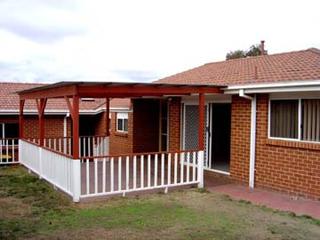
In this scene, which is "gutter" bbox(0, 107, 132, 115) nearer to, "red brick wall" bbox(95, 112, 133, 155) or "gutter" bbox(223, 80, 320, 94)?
"red brick wall" bbox(95, 112, 133, 155)

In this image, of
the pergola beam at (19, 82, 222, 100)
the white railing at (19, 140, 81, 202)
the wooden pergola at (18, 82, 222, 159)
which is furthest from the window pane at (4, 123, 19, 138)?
the pergola beam at (19, 82, 222, 100)

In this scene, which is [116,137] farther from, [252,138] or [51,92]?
[252,138]

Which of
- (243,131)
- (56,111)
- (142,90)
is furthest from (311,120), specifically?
(56,111)

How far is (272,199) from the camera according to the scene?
9.54 m

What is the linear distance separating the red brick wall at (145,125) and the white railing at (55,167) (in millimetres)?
4819

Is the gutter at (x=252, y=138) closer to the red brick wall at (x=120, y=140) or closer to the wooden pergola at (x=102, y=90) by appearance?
the wooden pergola at (x=102, y=90)

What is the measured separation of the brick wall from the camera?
9484 mm

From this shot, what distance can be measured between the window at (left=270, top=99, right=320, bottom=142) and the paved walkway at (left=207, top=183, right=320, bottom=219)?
1452mm

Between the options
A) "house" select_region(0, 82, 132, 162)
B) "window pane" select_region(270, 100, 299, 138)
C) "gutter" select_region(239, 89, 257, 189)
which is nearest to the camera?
"window pane" select_region(270, 100, 299, 138)

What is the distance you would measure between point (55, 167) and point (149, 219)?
13.2 ft

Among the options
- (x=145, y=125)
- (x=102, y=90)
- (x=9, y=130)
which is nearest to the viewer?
(x=102, y=90)

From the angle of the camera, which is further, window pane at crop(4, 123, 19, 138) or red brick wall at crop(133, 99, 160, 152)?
window pane at crop(4, 123, 19, 138)

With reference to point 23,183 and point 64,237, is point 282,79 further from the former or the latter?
point 23,183

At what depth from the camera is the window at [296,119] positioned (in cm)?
945
